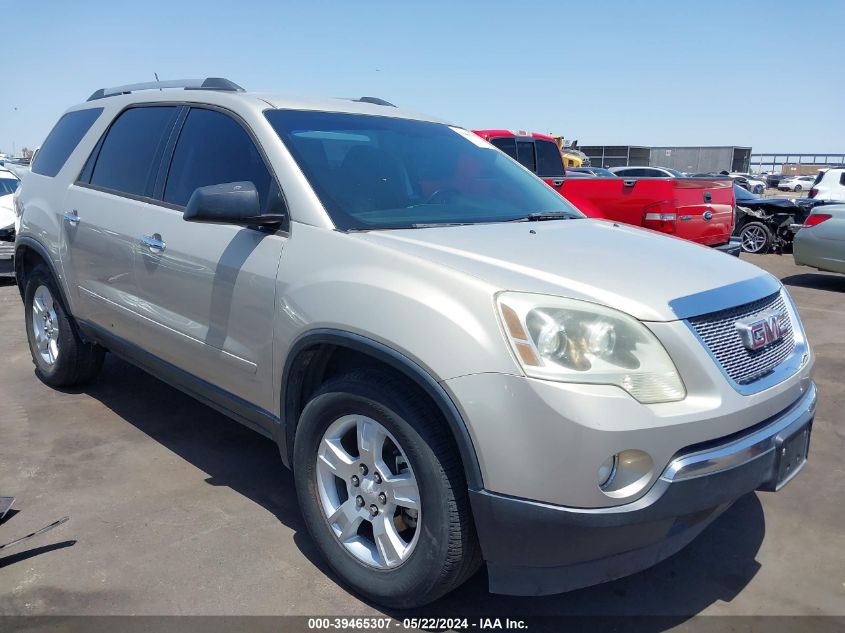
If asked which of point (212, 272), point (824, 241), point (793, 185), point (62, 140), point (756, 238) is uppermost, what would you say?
point (62, 140)

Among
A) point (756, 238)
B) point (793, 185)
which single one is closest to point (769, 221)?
point (756, 238)

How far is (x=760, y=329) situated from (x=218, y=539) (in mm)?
2362

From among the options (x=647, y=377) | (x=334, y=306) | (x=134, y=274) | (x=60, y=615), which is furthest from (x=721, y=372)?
(x=134, y=274)

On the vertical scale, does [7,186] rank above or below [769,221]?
above

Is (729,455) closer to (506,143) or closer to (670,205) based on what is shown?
(670,205)

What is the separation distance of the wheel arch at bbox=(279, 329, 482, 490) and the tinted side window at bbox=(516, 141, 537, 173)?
8.49 meters

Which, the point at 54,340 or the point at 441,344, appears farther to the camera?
the point at 54,340

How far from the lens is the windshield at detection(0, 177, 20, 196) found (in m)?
10.3

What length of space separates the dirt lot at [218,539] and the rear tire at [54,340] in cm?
31

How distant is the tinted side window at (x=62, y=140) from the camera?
468 cm

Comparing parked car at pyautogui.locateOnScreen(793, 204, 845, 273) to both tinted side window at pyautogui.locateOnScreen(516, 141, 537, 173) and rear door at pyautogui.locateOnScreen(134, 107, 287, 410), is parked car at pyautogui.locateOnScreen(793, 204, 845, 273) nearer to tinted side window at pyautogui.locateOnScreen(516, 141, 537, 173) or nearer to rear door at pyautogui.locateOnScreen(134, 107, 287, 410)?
tinted side window at pyautogui.locateOnScreen(516, 141, 537, 173)

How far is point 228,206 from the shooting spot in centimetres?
287

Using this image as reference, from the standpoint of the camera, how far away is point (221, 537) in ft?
10.5

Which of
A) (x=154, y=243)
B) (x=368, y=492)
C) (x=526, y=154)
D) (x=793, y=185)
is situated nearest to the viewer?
(x=368, y=492)
